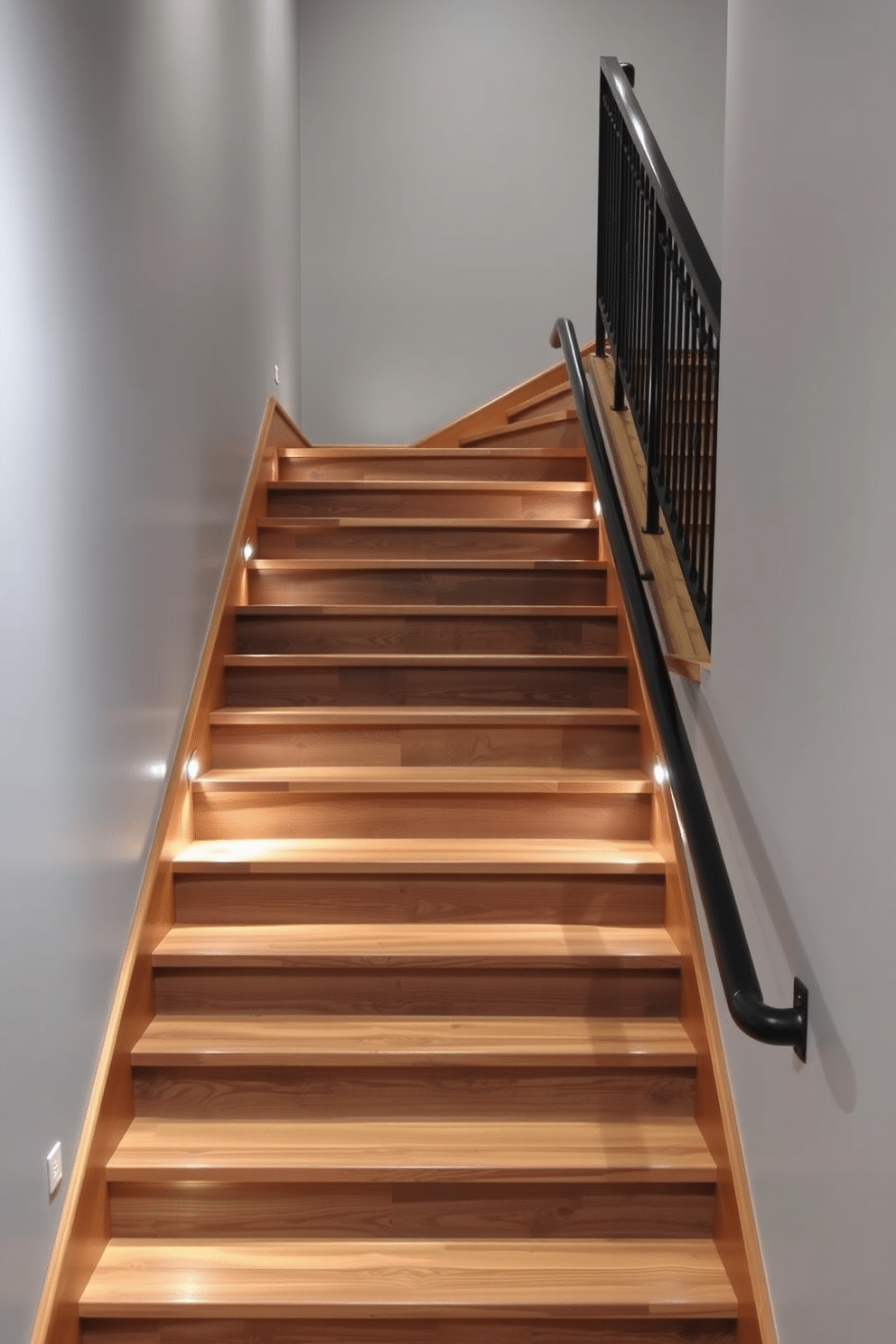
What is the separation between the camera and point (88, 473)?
7.01 ft

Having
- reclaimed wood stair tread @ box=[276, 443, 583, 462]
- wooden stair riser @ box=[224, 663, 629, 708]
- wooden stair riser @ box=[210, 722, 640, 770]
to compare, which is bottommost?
wooden stair riser @ box=[210, 722, 640, 770]

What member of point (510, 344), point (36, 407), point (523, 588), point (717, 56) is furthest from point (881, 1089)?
point (717, 56)

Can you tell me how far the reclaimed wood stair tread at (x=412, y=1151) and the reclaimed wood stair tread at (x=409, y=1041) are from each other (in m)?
0.12

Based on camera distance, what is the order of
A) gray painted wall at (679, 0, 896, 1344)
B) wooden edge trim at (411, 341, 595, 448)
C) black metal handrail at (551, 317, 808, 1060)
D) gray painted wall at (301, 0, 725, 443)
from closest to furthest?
gray painted wall at (679, 0, 896, 1344) < black metal handrail at (551, 317, 808, 1060) < wooden edge trim at (411, 341, 595, 448) < gray painted wall at (301, 0, 725, 443)

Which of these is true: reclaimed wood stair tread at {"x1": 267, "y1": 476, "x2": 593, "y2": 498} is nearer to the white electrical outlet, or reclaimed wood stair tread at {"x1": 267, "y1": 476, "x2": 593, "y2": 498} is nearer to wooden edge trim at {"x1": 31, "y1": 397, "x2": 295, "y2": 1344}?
wooden edge trim at {"x1": 31, "y1": 397, "x2": 295, "y2": 1344}

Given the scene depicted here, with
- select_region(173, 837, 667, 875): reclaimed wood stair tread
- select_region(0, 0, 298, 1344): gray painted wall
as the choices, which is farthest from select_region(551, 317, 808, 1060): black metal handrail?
select_region(0, 0, 298, 1344): gray painted wall

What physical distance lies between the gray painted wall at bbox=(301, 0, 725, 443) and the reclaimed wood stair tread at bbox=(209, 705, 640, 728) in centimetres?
297

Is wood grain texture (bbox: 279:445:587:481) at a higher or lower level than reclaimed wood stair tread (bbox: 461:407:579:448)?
lower

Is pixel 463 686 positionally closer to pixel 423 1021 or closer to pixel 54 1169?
pixel 423 1021

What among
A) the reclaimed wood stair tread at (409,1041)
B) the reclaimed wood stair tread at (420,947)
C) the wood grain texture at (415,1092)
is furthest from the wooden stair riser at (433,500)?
the wood grain texture at (415,1092)

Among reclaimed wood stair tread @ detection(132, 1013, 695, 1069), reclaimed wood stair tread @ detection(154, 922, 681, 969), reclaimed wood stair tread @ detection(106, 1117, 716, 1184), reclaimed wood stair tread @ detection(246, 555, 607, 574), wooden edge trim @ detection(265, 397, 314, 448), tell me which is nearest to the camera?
reclaimed wood stair tread @ detection(106, 1117, 716, 1184)

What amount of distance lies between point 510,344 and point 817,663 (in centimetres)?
450

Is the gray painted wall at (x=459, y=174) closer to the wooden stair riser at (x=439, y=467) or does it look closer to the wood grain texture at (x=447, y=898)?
the wooden stair riser at (x=439, y=467)

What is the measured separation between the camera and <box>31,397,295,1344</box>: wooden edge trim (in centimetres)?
190
